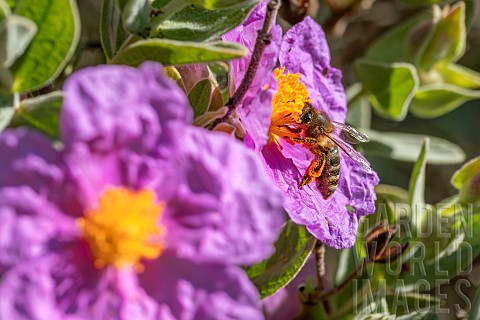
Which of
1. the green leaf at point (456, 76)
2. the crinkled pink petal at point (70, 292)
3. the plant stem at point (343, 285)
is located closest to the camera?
the crinkled pink petal at point (70, 292)

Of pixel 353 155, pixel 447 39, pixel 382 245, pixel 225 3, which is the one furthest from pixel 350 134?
pixel 447 39

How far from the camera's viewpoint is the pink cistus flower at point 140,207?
2.87 feet

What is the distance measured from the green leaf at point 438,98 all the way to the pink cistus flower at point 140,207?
106 cm

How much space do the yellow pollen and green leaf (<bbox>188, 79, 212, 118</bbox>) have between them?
264 mm

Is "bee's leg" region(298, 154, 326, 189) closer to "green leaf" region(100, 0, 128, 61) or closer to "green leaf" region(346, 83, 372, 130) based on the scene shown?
"green leaf" region(100, 0, 128, 61)

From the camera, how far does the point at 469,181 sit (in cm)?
158

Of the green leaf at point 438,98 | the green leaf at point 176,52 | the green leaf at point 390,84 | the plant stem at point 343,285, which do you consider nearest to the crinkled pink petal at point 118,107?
the green leaf at point 176,52

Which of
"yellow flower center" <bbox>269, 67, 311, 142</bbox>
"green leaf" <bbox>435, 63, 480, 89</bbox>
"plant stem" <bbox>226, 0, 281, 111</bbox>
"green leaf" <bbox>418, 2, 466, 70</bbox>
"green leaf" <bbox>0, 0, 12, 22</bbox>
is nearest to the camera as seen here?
"green leaf" <bbox>0, 0, 12, 22</bbox>

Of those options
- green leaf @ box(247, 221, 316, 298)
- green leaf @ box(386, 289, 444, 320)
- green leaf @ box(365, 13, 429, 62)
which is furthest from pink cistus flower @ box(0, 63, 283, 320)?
green leaf @ box(365, 13, 429, 62)

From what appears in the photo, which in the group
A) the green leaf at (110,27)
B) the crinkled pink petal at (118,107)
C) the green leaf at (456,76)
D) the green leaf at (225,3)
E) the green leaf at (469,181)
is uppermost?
the green leaf at (225,3)

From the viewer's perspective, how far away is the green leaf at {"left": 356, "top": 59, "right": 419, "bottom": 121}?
1.78 meters

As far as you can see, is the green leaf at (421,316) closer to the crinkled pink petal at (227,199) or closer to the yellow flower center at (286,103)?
the yellow flower center at (286,103)

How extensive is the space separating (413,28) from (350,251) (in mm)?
570

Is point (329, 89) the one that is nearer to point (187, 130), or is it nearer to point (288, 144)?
point (288, 144)
